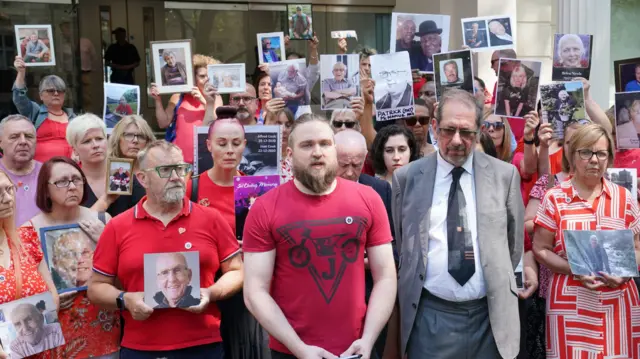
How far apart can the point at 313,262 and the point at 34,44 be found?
5.16 meters

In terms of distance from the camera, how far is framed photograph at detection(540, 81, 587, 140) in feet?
19.5

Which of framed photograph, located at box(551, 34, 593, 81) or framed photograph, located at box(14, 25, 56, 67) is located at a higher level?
framed photograph, located at box(14, 25, 56, 67)

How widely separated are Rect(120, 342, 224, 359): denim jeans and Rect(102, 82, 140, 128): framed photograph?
300 cm

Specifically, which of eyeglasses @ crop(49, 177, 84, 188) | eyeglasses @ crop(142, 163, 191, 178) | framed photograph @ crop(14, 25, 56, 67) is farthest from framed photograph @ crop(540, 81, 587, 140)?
framed photograph @ crop(14, 25, 56, 67)

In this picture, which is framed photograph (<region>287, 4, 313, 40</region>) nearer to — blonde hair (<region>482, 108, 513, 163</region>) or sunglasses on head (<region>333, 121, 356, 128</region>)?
sunglasses on head (<region>333, 121, 356, 128</region>)

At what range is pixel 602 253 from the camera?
4.68 meters

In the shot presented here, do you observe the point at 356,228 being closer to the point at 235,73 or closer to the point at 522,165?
the point at 522,165

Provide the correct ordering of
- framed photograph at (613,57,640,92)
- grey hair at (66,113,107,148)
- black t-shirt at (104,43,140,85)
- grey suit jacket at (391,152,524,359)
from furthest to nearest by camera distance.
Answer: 1. black t-shirt at (104,43,140,85)
2. framed photograph at (613,57,640,92)
3. grey hair at (66,113,107,148)
4. grey suit jacket at (391,152,524,359)

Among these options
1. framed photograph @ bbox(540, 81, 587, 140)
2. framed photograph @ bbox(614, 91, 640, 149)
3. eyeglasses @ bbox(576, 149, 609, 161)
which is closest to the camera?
eyeglasses @ bbox(576, 149, 609, 161)

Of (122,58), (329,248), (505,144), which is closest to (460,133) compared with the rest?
(329,248)

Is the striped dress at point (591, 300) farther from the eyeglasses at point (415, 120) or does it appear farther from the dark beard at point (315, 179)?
the eyeglasses at point (415, 120)

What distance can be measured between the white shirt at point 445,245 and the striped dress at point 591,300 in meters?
1.04

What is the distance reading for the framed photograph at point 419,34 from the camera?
7.36m

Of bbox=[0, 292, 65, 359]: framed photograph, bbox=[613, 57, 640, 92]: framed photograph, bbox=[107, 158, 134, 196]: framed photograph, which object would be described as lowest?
bbox=[0, 292, 65, 359]: framed photograph
